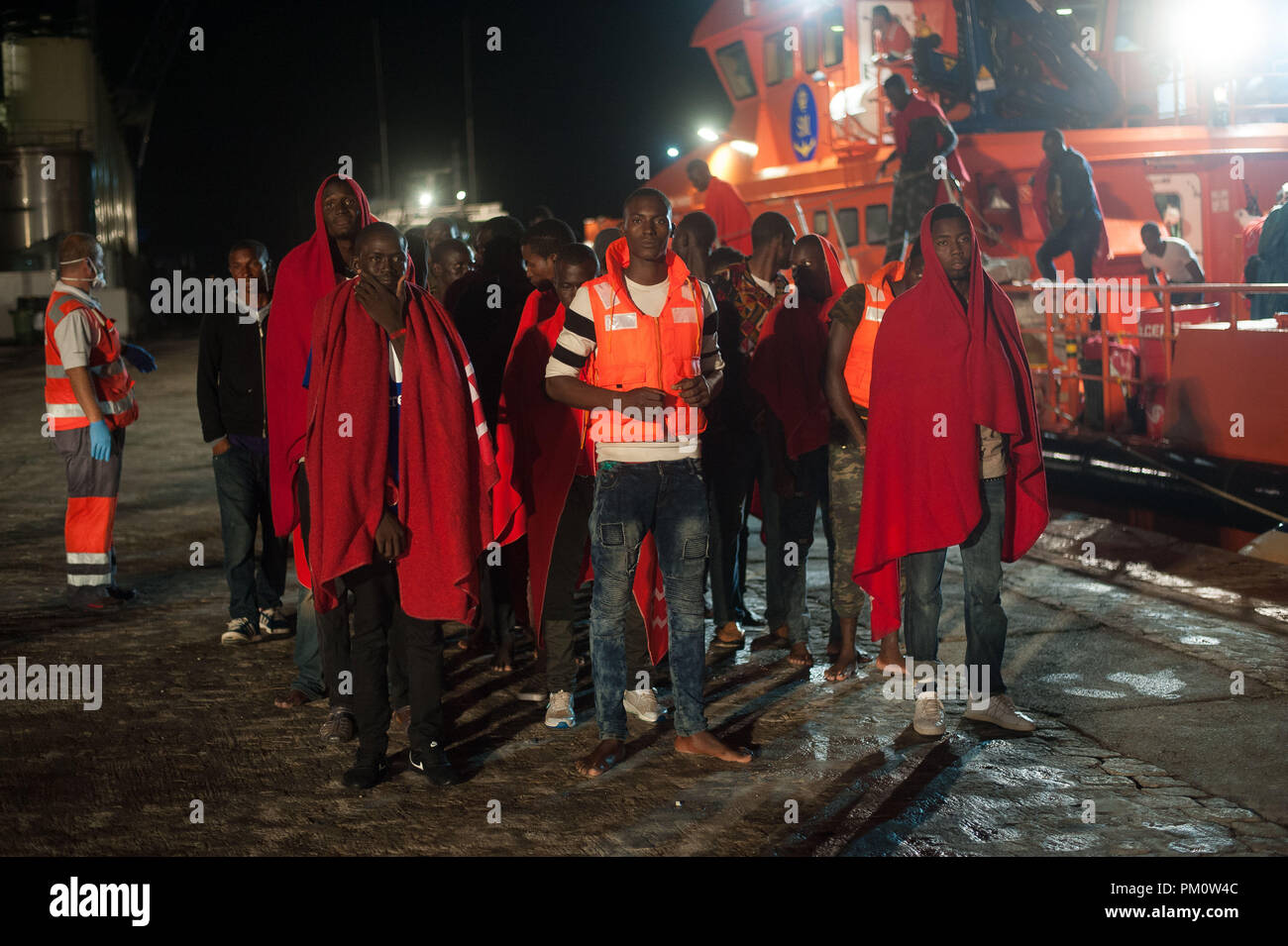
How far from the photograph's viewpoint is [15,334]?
2802cm

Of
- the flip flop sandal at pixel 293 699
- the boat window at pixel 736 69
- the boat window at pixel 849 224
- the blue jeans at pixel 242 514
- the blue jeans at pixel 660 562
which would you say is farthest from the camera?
the boat window at pixel 736 69

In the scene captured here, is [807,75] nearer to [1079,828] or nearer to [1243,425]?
[1243,425]

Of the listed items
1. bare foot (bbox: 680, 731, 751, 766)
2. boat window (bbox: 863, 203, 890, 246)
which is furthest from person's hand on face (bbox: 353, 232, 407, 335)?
boat window (bbox: 863, 203, 890, 246)

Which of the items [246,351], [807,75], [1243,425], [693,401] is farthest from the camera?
[807,75]

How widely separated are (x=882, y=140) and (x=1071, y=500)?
547 centimetres

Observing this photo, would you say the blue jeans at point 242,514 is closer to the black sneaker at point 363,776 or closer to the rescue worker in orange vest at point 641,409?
the black sneaker at point 363,776

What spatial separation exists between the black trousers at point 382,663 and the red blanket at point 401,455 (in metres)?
0.09

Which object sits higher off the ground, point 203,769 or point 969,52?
point 969,52

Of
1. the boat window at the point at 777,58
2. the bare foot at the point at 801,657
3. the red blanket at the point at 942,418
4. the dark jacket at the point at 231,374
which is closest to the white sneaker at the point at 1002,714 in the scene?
the red blanket at the point at 942,418

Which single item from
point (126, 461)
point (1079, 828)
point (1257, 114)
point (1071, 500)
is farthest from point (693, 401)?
point (1257, 114)

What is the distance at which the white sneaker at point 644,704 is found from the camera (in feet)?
17.5

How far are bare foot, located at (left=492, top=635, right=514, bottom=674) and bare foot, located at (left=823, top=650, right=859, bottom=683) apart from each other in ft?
4.92

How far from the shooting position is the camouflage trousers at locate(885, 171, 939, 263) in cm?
1238

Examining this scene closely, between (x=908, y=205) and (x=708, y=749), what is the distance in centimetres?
885
